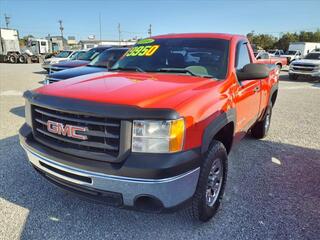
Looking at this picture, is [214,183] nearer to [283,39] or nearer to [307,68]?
[307,68]

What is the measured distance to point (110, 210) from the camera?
2896mm

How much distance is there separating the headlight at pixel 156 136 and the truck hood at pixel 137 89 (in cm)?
15

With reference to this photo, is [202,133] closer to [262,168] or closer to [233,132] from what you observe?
[233,132]

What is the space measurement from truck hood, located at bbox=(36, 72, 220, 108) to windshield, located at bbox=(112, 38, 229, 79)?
0.82ft

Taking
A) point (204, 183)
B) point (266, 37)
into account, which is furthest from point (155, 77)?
point (266, 37)

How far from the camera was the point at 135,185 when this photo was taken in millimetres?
2061

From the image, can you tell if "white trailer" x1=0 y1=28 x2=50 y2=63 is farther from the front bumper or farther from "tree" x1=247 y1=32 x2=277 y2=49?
"tree" x1=247 y1=32 x2=277 y2=49

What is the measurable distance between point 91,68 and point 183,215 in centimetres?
478

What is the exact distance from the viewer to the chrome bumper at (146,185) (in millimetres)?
2049

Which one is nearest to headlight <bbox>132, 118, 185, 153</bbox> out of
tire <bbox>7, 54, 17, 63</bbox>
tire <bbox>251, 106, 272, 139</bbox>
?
tire <bbox>251, 106, 272, 139</bbox>

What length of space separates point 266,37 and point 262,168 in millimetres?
75151

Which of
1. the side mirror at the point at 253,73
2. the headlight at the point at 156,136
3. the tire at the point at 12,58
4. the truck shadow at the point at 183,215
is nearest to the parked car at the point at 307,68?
the truck shadow at the point at 183,215

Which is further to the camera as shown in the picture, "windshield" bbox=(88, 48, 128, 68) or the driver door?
"windshield" bbox=(88, 48, 128, 68)

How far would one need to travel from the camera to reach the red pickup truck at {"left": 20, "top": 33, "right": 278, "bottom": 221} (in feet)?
6.77
